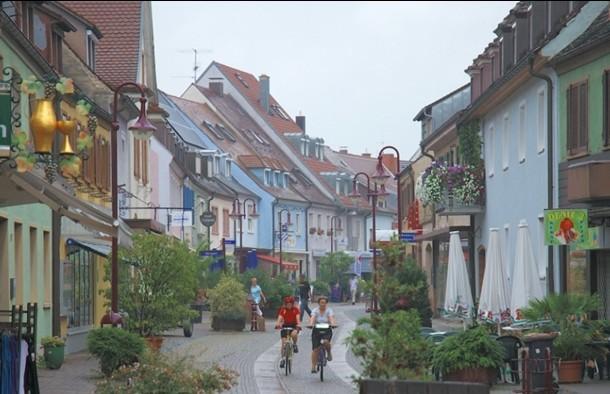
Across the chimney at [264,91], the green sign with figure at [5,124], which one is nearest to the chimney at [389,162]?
the chimney at [264,91]

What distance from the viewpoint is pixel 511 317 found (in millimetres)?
28344

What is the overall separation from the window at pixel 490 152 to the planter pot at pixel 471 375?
2113 cm

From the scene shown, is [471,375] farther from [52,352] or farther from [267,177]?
[267,177]

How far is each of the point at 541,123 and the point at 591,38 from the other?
4876mm

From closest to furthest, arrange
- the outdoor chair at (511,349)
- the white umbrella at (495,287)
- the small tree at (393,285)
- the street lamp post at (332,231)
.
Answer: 1. the small tree at (393,285)
2. the outdoor chair at (511,349)
3. the white umbrella at (495,287)
4. the street lamp post at (332,231)

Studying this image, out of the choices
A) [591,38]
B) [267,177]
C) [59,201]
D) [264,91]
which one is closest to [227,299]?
[591,38]

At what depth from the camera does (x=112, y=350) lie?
984 inches

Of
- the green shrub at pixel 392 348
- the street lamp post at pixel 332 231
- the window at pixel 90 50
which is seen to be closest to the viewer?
the green shrub at pixel 392 348

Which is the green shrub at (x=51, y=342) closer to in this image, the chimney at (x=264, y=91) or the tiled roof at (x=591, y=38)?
the tiled roof at (x=591, y=38)

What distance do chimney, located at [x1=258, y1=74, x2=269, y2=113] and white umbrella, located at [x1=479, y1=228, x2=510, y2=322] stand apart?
74.5m

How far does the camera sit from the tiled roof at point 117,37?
160ft

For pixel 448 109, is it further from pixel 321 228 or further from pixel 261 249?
pixel 321 228

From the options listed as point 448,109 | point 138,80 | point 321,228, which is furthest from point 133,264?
point 321,228

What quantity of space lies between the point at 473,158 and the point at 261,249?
49375 mm
